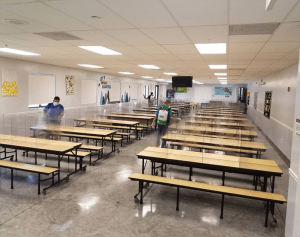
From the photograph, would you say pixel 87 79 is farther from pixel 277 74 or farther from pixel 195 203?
pixel 195 203

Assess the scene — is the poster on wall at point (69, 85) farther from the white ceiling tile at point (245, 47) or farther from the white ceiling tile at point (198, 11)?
the white ceiling tile at point (198, 11)

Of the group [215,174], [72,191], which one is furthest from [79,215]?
[215,174]

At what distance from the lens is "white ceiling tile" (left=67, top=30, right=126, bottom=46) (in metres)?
4.07

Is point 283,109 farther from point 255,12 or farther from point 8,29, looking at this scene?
point 8,29

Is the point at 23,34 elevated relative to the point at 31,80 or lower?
elevated

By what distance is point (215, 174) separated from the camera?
516 centimetres

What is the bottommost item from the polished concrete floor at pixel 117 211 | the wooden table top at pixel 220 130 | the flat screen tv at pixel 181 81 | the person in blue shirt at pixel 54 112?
the polished concrete floor at pixel 117 211

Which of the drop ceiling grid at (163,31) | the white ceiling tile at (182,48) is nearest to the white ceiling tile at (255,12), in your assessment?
the drop ceiling grid at (163,31)

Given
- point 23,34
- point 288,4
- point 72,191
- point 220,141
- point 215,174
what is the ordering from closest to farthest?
point 288,4 → point 72,191 → point 23,34 → point 215,174 → point 220,141

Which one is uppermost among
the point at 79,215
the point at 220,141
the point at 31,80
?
the point at 31,80

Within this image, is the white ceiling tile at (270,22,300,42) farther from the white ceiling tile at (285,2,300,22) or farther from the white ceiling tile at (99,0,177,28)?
the white ceiling tile at (99,0,177,28)

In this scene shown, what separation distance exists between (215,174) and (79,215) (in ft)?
9.90

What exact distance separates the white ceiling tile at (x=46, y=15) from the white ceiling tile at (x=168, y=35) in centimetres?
99

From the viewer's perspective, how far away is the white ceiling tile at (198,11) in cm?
256
